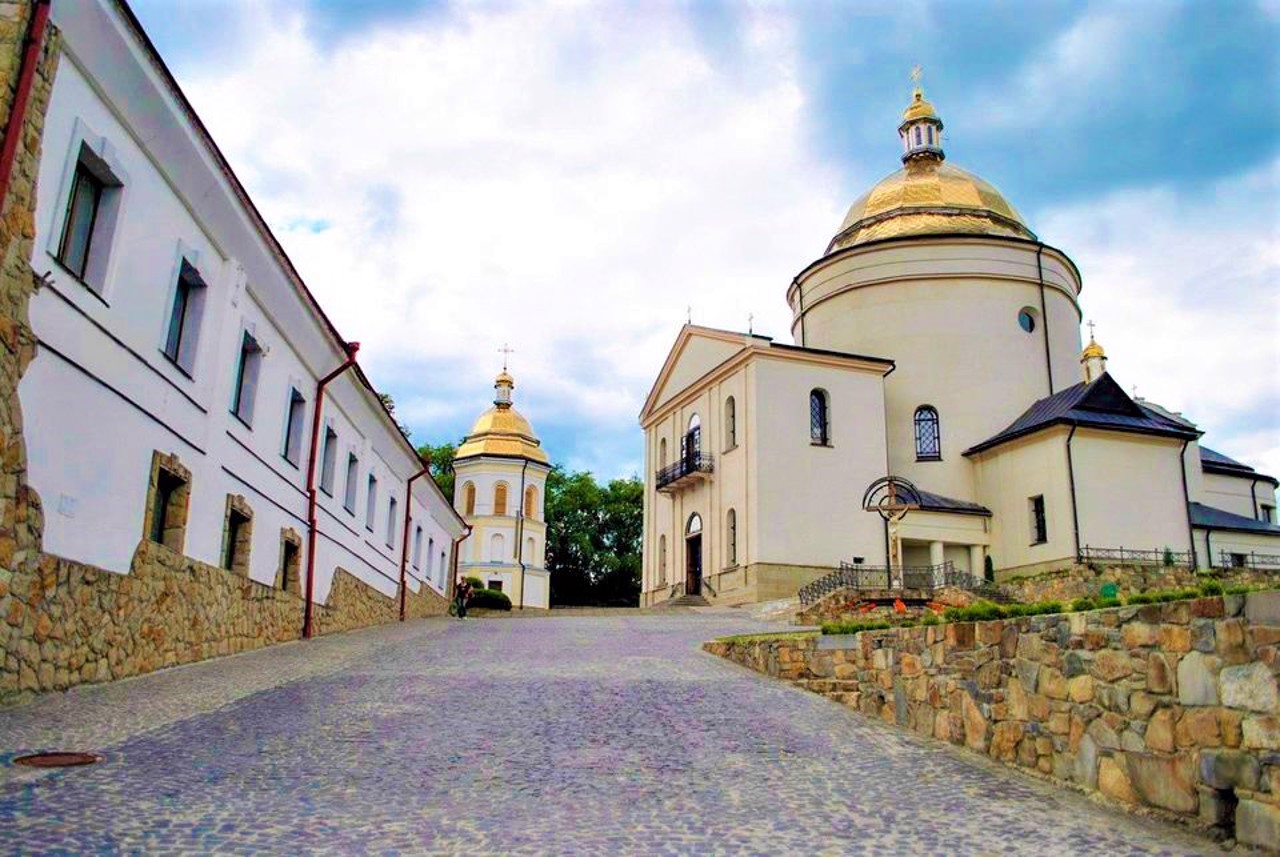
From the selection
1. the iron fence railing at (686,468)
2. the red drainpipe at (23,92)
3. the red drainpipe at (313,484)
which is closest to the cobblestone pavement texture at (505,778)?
the red drainpipe at (23,92)

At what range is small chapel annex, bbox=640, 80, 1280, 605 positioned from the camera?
3175cm

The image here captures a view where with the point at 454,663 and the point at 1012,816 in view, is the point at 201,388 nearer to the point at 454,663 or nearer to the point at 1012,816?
the point at 454,663

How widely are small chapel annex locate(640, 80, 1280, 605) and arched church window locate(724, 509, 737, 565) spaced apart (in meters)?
0.07

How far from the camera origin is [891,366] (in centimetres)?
3438

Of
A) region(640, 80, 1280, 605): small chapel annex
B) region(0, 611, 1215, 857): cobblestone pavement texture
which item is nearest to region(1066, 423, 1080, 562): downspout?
region(640, 80, 1280, 605): small chapel annex

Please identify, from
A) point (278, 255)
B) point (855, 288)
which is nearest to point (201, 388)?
point (278, 255)

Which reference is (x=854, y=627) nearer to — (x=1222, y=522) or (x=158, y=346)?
(x=158, y=346)

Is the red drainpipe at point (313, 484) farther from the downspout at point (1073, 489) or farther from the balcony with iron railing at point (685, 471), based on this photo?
the downspout at point (1073, 489)

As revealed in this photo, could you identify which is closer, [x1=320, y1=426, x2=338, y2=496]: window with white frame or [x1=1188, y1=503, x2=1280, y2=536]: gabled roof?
[x1=320, y1=426, x2=338, y2=496]: window with white frame

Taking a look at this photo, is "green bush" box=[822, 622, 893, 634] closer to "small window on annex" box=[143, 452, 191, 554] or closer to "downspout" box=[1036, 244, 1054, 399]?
"small window on annex" box=[143, 452, 191, 554]

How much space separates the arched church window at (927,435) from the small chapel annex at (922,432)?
5cm

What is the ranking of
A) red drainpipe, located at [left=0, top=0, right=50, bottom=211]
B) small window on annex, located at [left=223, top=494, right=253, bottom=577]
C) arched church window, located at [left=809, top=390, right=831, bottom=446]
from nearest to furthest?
red drainpipe, located at [left=0, top=0, right=50, bottom=211]
small window on annex, located at [left=223, top=494, right=253, bottom=577]
arched church window, located at [left=809, top=390, right=831, bottom=446]

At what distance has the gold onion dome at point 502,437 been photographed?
5491cm

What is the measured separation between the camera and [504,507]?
5388cm
